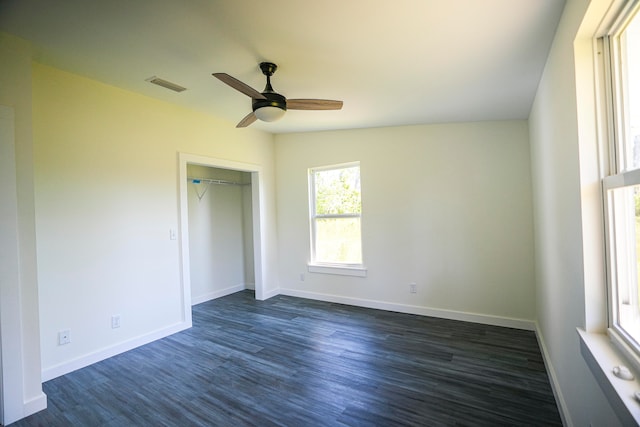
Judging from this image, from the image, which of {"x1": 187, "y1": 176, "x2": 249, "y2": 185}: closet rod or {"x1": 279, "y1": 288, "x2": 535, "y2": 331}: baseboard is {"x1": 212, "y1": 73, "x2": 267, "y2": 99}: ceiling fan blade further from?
{"x1": 279, "y1": 288, "x2": 535, "y2": 331}: baseboard

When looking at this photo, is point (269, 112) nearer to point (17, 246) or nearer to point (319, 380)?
point (17, 246)

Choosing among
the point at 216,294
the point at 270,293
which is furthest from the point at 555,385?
the point at 216,294

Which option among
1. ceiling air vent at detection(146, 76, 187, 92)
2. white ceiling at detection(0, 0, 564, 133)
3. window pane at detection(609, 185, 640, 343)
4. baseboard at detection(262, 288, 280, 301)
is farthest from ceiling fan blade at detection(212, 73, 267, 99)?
baseboard at detection(262, 288, 280, 301)

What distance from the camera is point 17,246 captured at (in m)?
2.07

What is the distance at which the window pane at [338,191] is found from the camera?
14.5 ft

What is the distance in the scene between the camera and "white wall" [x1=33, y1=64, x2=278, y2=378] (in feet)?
8.33

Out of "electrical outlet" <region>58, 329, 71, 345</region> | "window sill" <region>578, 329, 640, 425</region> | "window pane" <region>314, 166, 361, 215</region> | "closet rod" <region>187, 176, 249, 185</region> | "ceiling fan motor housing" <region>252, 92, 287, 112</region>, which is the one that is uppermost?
"ceiling fan motor housing" <region>252, 92, 287, 112</region>

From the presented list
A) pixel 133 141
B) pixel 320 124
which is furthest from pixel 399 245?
pixel 133 141

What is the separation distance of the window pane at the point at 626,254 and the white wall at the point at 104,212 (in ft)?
12.2

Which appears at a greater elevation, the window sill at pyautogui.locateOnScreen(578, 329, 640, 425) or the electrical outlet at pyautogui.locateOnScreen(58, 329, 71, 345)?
the window sill at pyautogui.locateOnScreen(578, 329, 640, 425)

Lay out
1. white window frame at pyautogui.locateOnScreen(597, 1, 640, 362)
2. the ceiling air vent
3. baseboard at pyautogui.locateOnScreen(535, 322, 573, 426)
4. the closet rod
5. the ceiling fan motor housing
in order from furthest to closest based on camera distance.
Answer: the closet rod → the ceiling air vent → the ceiling fan motor housing → baseboard at pyautogui.locateOnScreen(535, 322, 573, 426) → white window frame at pyautogui.locateOnScreen(597, 1, 640, 362)

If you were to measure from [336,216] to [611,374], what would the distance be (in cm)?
360

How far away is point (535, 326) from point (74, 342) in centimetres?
461

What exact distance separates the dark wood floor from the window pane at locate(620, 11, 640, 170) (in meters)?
1.73
